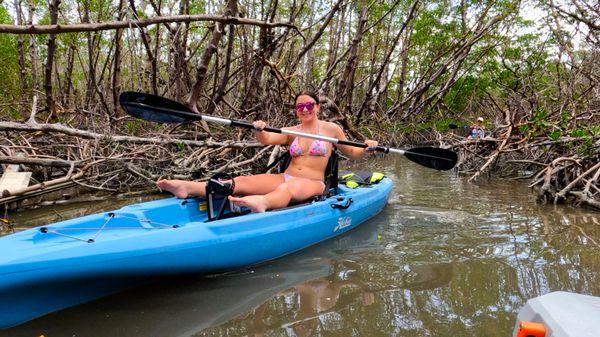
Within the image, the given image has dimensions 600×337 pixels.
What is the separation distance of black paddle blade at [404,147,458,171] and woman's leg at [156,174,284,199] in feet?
5.34

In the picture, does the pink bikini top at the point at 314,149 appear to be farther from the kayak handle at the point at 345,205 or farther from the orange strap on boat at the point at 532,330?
the orange strap on boat at the point at 532,330

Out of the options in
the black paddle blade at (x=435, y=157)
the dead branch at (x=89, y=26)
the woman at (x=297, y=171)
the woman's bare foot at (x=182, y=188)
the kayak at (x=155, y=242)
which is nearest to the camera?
the kayak at (x=155, y=242)

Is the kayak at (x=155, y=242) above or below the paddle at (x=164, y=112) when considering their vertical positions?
below

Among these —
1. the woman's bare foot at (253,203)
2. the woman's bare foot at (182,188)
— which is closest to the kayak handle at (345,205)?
the woman's bare foot at (253,203)

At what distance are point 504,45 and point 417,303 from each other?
10.8 meters

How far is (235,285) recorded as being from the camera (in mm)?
2600

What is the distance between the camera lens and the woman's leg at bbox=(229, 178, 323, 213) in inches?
115

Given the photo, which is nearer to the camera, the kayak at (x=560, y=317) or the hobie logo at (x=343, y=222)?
the kayak at (x=560, y=317)

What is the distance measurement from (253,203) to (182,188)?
661 millimetres

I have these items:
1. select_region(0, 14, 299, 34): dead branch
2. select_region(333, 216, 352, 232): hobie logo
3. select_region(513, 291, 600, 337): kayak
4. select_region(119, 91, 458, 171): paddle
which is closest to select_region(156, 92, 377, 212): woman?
select_region(119, 91, 458, 171): paddle

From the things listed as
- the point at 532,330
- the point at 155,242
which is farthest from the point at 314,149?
the point at 532,330

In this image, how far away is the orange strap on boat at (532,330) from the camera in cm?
113

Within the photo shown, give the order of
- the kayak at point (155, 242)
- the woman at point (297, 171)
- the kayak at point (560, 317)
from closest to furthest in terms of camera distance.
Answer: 1. the kayak at point (560, 317)
2. the kayak at point (155, 242)
3. the woman at point (297, 171)

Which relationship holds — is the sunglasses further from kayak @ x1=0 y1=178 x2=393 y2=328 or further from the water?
the water
